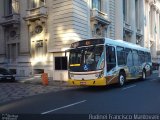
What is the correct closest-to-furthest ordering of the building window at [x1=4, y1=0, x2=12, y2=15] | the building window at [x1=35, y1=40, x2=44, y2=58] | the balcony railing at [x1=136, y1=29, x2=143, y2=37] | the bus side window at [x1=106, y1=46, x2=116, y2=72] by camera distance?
the bus side window at [x1=106, y1=46, x2=116, y2=72] < the building window at [x1=35, y1=40, x2=44, y2=58] < the building window at [x1=4, y1=0, x2=12, y2=15] < the balcony railing at [x1=136, y1=29, x2=143, y2=37]

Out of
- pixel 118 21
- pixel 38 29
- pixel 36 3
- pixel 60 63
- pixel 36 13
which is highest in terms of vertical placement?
pixel 36 3

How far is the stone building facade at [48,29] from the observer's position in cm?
2745

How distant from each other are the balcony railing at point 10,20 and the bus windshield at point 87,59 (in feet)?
55.4

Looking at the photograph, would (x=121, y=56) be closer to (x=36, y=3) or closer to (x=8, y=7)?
(x=36, y=3)

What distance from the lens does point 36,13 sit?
29969 mm

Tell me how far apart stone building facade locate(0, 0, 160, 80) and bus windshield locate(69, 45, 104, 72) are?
298 inches

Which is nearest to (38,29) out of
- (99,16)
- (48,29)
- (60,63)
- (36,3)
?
(48,29)

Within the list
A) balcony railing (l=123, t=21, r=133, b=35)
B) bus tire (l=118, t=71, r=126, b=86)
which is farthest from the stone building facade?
bus tire (l=118, t=71, r=126, b=86)

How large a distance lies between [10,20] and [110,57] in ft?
61.1

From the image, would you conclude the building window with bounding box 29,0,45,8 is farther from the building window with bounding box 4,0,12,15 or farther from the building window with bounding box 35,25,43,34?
the building window with bounding box 4,0,12,15

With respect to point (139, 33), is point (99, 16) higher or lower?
lower

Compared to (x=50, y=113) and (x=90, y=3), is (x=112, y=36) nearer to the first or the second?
(x=90, y=3)

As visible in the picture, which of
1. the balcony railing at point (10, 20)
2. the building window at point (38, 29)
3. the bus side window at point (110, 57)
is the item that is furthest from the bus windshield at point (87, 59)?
the balcony railing at point (10, 20)

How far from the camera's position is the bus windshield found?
16.4 meters
